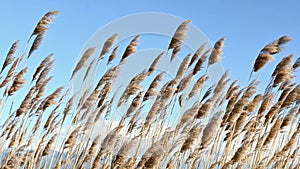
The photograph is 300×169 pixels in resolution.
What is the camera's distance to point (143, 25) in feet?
17.2

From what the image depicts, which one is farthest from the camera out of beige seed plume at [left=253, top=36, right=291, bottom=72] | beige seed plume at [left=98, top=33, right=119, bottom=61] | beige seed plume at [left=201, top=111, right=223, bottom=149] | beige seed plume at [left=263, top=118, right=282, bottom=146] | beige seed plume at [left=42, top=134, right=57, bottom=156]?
beige seed plume at [left=263, top=118, right=282, bottom=146]

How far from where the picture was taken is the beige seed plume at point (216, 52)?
4.39 m

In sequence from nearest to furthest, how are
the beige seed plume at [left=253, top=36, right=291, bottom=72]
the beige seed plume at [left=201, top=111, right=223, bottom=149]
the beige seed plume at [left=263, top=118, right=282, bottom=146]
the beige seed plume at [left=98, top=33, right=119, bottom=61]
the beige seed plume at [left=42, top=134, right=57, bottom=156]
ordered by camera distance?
the beige seed plume at [left=201, top=111, right=223, bottom=149]
the beige seed plume at [left=253, top=36, right=291, bottom=72]
the beige seed plume at [left=98, top=33, right=119, bottom=61]
the beige seed plume at [left=42, top=134, right=57, bottom=156]
the beige seed plume at [left=263, top=118, right=282, bottom=146]

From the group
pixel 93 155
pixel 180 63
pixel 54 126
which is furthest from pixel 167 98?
pixel 54 126

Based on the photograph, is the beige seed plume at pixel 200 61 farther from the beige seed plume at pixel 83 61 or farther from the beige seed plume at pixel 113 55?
the beige seed plume at pixel 83 61

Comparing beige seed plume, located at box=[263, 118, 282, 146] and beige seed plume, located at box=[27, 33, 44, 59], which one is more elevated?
beige seed plume, located at box=[27, 33, 44, 59]

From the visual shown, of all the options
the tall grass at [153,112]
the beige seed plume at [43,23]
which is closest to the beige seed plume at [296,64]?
the tall grass at [153,112]

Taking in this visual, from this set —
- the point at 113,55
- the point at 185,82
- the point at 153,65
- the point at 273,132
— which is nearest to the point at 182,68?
the point at 185,82

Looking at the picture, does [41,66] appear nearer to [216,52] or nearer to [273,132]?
[216,52]

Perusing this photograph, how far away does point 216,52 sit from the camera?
14.4ft

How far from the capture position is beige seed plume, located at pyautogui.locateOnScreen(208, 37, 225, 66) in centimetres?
439

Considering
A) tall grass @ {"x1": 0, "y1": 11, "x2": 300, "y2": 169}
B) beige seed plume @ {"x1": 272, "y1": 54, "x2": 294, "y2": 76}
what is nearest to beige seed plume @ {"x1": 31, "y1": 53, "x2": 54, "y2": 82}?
tall grass @ {"x1": 0, "y1": 11, "x2": 300, "y2": 169}

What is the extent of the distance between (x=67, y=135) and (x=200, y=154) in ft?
4.81

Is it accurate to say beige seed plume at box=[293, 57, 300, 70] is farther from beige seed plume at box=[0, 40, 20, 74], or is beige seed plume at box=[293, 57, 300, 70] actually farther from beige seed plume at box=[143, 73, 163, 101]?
beige seed plume at box=[0, 40, 20, 74]
